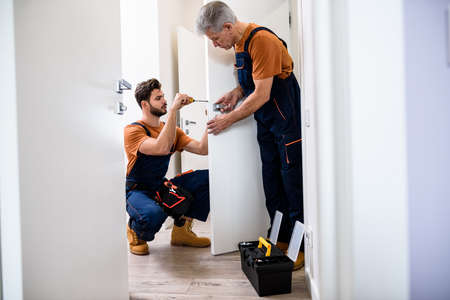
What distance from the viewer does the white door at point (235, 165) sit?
1.81 m

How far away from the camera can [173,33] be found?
9.52 ft

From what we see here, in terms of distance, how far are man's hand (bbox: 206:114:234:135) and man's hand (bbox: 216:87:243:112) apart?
3.0 inches

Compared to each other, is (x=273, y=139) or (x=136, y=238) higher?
(x=273, y=139)

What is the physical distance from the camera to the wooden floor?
1.29 metres

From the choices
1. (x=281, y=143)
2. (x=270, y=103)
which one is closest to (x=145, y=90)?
(x=270, y=103)
